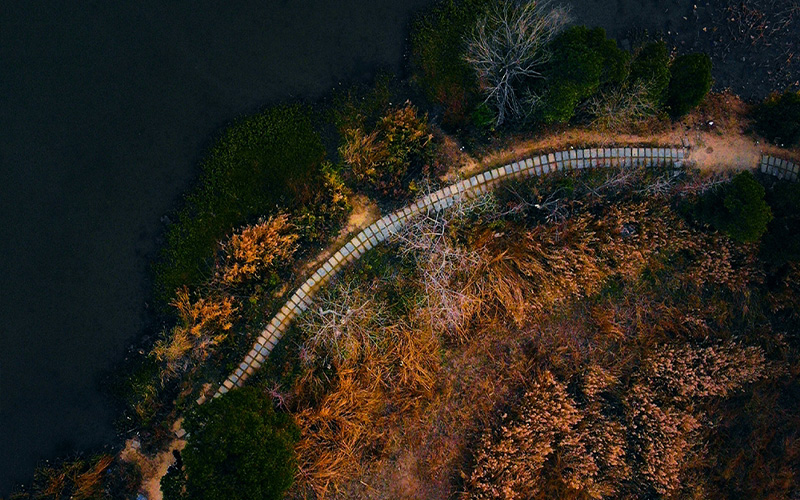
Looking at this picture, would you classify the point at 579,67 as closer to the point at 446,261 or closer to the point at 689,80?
the point at 689,80

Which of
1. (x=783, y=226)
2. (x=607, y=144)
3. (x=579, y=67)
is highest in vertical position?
(x=783, y=226)

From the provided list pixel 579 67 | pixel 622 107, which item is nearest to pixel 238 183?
pixel 579 67

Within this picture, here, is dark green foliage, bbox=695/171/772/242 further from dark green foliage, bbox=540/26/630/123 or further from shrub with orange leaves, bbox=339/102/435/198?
shrub with orange leaves, bbox=339/102/435/198

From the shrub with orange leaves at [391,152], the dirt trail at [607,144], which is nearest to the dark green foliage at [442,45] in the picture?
the shrub with orange leaves at [391,152]

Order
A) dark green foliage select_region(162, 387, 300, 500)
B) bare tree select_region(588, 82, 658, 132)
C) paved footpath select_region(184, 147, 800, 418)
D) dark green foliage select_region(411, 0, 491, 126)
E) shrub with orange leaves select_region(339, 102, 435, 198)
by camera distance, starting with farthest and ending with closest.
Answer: dark green foliage select_region(411, 0, 491, 126), paved footpath select_region(184, 147, 800, 418), shrub with orange leaves select_region(339, 102, 435, 198), bare tree select_region(588, 82, 658, 132), dark green foliage select_region(162, 387, 300, 500)

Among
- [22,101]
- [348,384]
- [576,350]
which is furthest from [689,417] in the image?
A: [22,101]

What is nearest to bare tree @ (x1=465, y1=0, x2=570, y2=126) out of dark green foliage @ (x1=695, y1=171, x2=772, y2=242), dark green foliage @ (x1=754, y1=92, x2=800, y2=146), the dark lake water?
the dark lake water

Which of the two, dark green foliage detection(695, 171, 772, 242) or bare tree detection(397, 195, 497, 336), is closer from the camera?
dark green foliage detection(695, 171, 772, 242)
